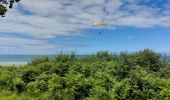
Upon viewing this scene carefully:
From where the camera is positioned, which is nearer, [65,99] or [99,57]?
[65,99]

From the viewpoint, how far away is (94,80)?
14484 mm

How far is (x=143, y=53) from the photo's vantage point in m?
17.4

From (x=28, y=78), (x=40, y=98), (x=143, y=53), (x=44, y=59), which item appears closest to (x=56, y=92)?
(x=40, y=98)

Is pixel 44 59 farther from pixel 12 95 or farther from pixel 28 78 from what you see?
pixel 12 95

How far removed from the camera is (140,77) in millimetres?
13352

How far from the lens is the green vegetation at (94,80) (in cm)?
1279

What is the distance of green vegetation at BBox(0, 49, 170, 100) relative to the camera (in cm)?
1279

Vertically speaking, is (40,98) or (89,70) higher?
(89,70)

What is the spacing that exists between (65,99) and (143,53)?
5.43 metres

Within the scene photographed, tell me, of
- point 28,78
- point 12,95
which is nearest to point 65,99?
point 12,95

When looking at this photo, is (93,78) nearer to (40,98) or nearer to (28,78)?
(40,98)

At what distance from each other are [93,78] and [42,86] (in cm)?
230

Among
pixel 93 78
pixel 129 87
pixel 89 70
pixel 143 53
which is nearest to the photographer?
pixel 129 87

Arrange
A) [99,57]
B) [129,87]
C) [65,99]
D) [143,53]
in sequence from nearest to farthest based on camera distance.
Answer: [129,87]
[65,99]
[143,53]
[99,57]
